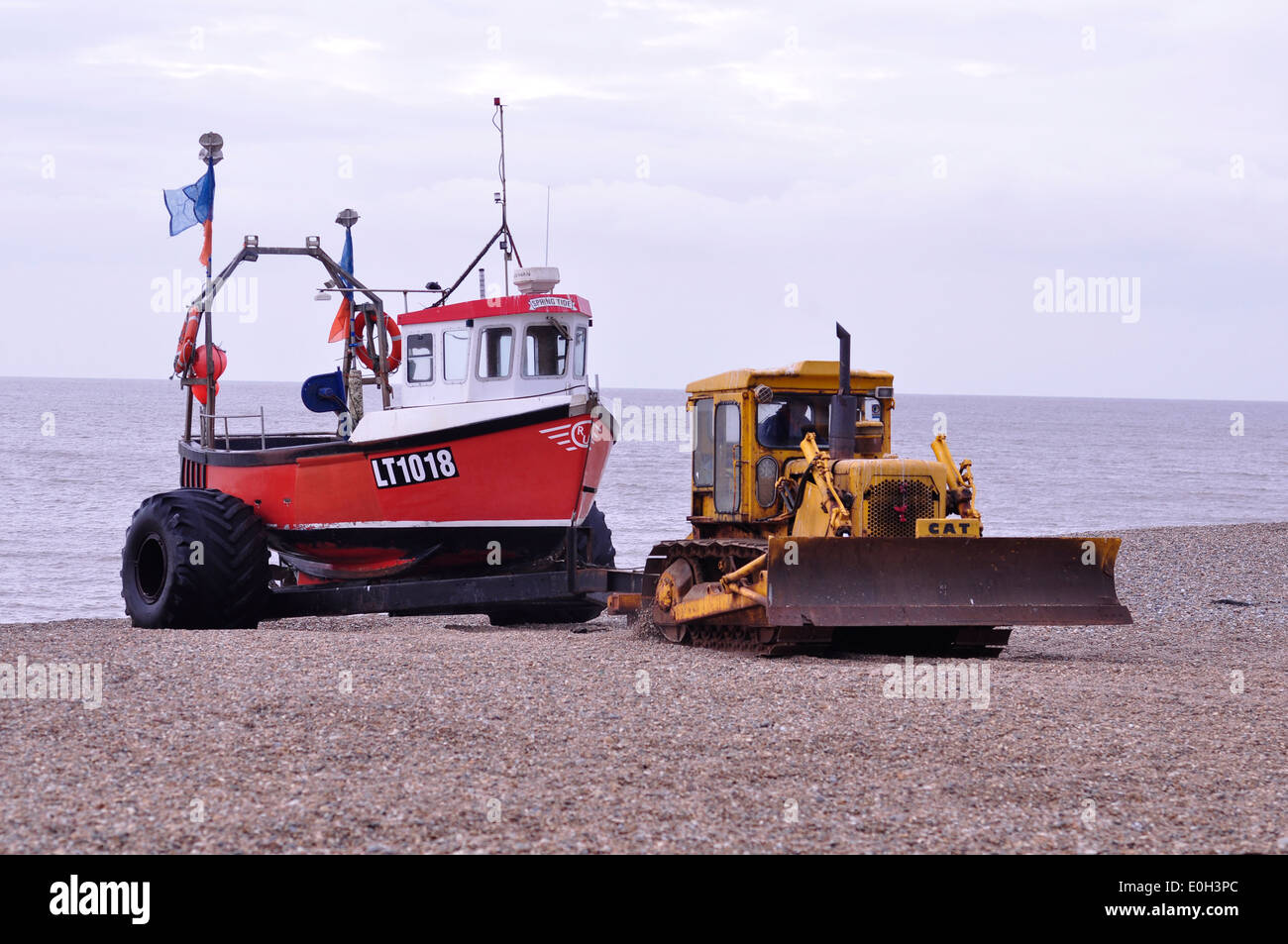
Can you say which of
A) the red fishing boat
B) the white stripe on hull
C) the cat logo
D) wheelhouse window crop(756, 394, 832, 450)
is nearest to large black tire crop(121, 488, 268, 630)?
the red fishing boat

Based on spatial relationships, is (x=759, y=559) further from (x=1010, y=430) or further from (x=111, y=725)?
(x=1010, y=430)

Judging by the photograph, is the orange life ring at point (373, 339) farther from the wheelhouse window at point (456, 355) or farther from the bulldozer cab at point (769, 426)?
the bulldozer cab at point (769, 426)

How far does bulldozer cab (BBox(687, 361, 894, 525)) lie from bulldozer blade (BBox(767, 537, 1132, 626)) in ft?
5.40

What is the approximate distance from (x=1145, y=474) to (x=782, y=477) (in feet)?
204

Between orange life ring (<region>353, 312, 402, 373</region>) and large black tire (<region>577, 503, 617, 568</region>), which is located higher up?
orange life ring (<region>353, 312, 402, 373</region>)

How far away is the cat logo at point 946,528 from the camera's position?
41.0 ft

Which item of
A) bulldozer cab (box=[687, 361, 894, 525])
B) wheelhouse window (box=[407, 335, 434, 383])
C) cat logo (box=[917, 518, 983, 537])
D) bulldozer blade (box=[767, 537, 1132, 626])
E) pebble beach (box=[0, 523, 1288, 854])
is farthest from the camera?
wheelhouse window (box=[407, 335, 434, 383])

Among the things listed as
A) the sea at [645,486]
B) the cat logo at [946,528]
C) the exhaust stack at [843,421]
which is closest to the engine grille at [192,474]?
the sea at [645,486]

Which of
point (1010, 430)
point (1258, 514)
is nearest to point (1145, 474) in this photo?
point (1258, 514)

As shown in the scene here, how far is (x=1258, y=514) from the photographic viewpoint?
4638 centimetres

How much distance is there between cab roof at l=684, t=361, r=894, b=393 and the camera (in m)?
13.6

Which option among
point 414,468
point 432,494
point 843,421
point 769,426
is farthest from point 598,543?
point 843,421

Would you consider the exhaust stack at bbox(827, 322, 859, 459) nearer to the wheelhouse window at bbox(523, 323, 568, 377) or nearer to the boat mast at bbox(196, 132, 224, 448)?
the wheelhouse window at bbox(523, 323, 568, 377)

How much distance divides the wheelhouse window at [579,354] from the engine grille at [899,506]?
4160 mm
